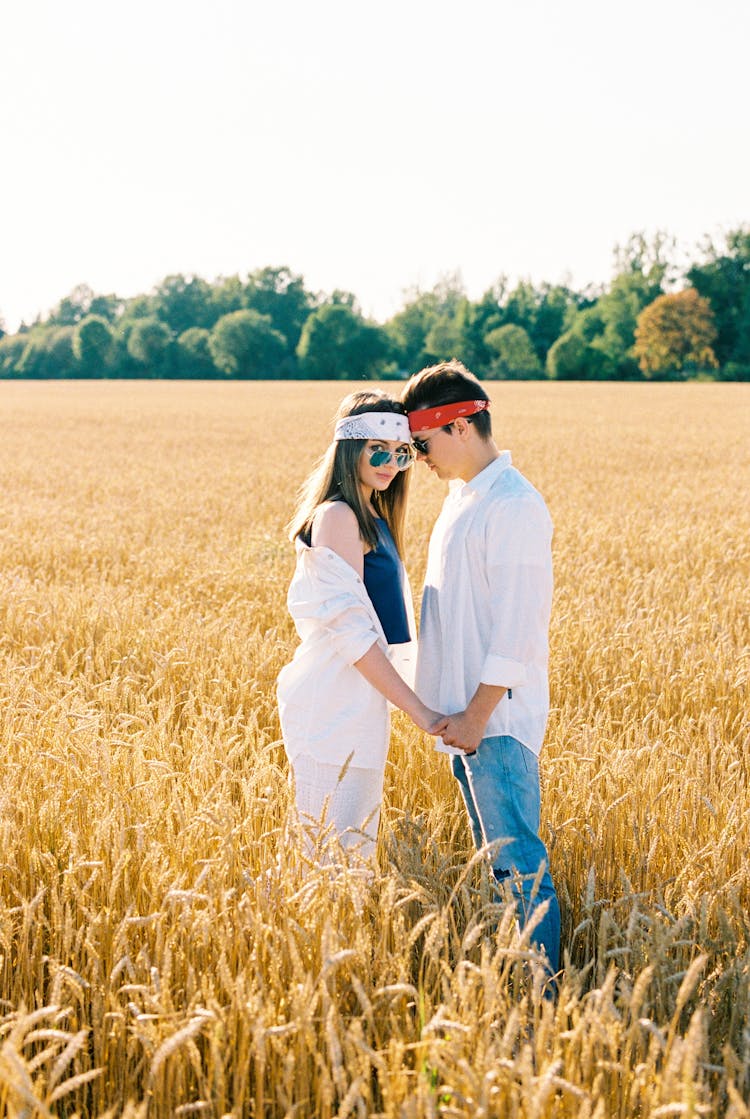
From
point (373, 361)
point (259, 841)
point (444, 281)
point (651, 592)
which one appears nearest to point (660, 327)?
point (373, 361)

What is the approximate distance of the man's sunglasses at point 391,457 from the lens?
2.92 metres

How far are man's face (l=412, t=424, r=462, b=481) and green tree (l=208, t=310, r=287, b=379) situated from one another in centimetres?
8908

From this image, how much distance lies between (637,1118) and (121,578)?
6.46 metres

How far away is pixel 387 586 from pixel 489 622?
1.19 ft

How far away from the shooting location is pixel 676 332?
77000 mm

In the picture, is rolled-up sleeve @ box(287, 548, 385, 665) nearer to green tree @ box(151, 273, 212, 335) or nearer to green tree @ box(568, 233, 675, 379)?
green tree @ box(568, 233, 675, 379)

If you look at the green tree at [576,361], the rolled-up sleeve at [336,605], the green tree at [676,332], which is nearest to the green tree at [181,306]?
the green tree at [576,361]

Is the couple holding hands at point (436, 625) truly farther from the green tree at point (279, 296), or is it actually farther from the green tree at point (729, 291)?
the green tree at point (279, 296)

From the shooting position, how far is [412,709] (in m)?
2.80

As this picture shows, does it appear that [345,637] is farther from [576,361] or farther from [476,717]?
[576,361]

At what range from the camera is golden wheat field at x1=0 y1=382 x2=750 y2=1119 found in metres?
1.78

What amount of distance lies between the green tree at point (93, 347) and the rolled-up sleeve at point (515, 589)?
318 feet

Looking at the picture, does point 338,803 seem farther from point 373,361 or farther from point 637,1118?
point 373,361

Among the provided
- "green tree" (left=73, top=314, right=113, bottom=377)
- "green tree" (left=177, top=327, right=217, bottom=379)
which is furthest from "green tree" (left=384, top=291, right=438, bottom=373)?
"green tree" (left=73, top=314, right=113, bottom=377)
